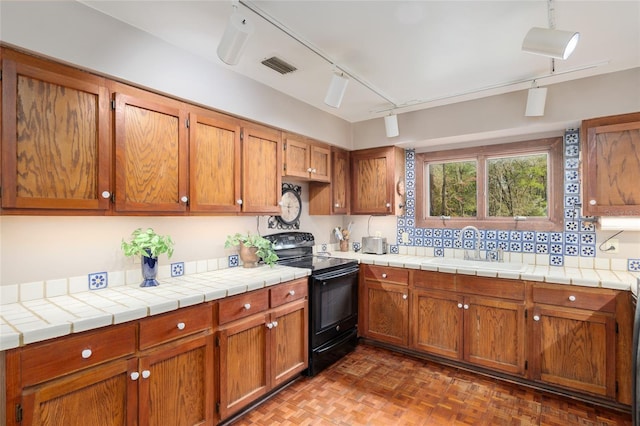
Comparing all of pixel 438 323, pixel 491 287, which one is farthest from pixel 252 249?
A: pixel 491 287

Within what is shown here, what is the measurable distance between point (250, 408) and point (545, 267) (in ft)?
8.68

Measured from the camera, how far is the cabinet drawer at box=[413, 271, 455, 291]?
2838 mm

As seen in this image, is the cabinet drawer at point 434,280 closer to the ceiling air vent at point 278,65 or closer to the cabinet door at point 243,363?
the cabinet door at point 243,363

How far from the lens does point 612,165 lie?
236 centimetres

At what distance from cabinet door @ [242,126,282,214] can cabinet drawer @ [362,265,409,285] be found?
1.16 meters

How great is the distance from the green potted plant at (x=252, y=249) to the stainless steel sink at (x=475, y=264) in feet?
4.70

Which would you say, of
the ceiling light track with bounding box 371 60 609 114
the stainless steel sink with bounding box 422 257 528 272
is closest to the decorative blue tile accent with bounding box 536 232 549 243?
the stainless steel sink with bounding box 422 257 528 272

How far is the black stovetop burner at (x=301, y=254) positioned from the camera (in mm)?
2950

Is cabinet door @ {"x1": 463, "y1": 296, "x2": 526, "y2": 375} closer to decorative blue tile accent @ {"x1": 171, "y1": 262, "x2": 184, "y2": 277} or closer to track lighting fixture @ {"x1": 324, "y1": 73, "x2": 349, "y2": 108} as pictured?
track lighting fixture @ {"x1": 324, "y1": 73, "x2": 349, "y2": 108}

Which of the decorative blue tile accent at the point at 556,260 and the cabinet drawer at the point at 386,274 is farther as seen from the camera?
the cabinet drawer at the point at 386,274

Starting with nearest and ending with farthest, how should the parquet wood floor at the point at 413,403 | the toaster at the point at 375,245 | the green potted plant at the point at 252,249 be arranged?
the parquet wood floor at the point at 413,403
the green potted plant at the point at 252,249
the toaster at the point at 375,245

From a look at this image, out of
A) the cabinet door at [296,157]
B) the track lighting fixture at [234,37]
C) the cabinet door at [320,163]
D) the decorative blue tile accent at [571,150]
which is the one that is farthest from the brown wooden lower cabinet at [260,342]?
the decorative blue tile accent at [571,150]

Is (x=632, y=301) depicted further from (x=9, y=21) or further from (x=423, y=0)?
(x=9, y=21)

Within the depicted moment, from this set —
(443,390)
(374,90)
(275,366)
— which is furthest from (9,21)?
(443,390)
